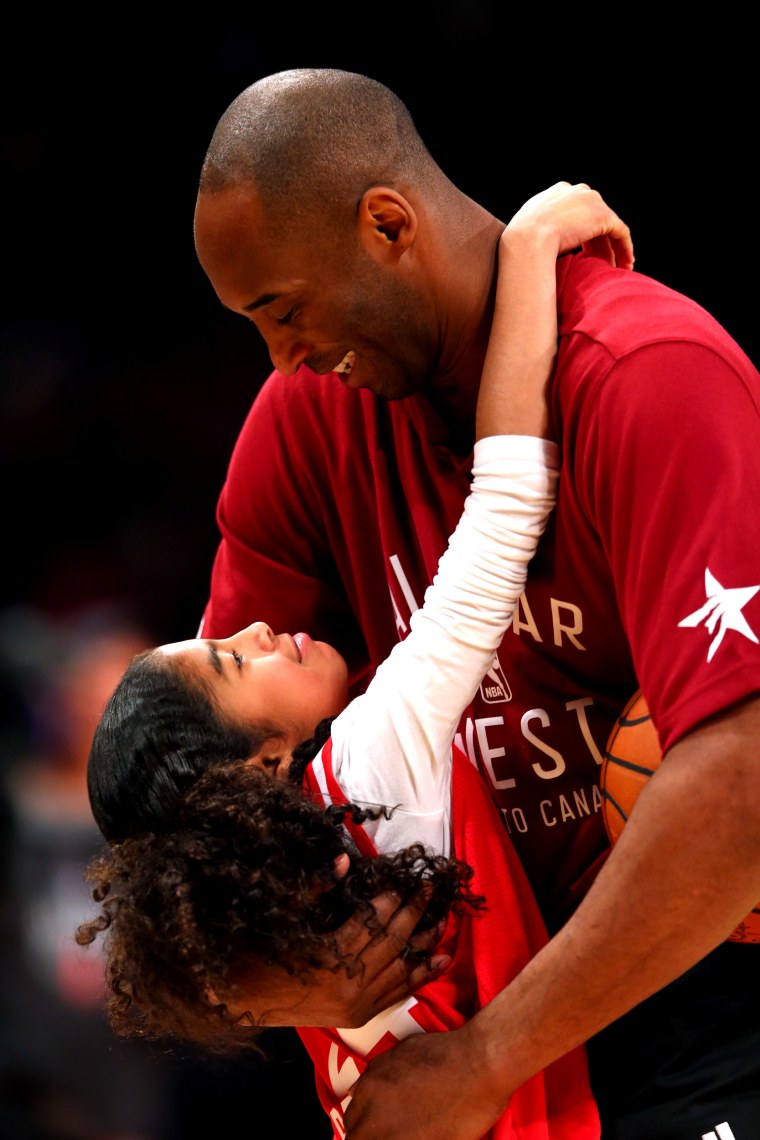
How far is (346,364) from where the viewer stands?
5.15 feet

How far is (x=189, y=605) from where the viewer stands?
3.00 metres

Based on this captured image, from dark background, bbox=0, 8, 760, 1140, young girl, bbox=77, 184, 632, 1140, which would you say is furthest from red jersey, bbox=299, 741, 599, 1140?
dark background, bbox=0, 8, 760, 1140

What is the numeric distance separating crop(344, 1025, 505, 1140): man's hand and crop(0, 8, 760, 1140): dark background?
1157mm

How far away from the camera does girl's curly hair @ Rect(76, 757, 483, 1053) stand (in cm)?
134

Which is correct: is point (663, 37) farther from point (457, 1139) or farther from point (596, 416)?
point (457, 1139)

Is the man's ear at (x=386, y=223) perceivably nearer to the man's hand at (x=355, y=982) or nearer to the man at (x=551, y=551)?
the man at (x=551, y=551)

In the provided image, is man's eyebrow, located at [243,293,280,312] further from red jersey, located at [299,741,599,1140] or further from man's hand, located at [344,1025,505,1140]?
man's hand, located at [344,1025,505,1140]

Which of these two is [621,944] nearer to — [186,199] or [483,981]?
[483,981]

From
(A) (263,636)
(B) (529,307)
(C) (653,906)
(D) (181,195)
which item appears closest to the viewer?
(C) (653,906)

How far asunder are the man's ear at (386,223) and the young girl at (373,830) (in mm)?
123

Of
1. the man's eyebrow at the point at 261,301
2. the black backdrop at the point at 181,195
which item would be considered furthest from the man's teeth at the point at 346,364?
the black backdrop at the point at 181,195

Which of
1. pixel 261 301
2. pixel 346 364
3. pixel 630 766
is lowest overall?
pixel 630 766

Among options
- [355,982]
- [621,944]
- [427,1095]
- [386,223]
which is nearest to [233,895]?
[355,982]

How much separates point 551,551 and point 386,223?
1.37 ft
